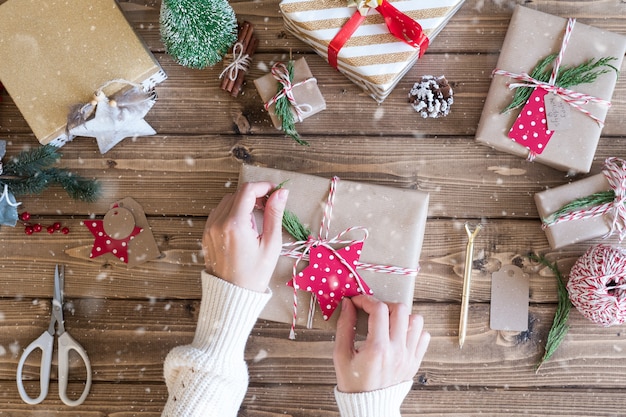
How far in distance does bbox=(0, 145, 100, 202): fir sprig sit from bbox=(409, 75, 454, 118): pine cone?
34.4 inches

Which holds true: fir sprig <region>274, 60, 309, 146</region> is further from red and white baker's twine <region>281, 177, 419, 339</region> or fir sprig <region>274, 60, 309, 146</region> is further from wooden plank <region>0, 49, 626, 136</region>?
red and white baker's twine <region>281, 177, 419, 339</region>

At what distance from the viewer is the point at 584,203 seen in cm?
131

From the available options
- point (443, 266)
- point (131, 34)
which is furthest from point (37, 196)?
point (443, 266)

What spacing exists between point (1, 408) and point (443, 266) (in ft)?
4.10

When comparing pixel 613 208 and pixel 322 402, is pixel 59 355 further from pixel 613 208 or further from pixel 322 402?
pixel 613 208

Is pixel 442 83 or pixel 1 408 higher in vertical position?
pixel 442 83

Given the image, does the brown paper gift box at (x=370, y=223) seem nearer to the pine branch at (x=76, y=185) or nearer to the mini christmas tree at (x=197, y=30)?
→ the mini christmas tree at (x=197, y=30)

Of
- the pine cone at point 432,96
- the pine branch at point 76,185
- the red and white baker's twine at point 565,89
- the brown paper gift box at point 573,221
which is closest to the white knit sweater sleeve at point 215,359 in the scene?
the pine branch at point 76,185

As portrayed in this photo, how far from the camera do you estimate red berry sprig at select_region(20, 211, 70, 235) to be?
1.43 meters

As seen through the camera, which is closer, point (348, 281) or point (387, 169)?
point (348, 281)

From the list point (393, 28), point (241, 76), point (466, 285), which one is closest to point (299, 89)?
point (241, 76)

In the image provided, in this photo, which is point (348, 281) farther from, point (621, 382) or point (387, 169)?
point (621, 382)

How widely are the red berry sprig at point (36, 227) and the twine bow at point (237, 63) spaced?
0.59 meters

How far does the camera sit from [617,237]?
1.39m
